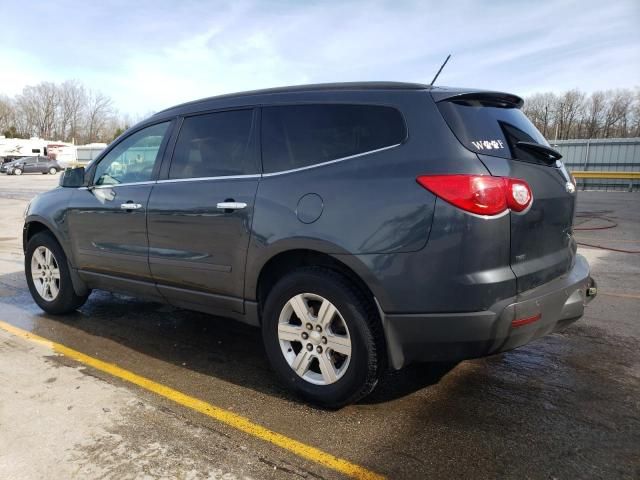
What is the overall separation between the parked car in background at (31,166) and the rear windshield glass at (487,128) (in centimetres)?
4921

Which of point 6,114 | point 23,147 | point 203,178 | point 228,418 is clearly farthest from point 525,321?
point 6,114

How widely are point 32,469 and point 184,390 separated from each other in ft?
3.31

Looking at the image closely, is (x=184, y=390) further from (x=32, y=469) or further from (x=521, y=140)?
(x=521, y=140)

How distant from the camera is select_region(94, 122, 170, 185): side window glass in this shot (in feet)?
13.4

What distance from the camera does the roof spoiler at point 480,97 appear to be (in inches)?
113

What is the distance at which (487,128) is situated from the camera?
2.86 meters

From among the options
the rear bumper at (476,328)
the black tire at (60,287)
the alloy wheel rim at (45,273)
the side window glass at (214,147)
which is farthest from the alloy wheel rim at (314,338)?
the alloy wheel rim at (45,273)

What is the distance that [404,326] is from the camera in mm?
2727

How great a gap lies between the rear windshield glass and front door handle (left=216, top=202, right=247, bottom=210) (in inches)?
53.1

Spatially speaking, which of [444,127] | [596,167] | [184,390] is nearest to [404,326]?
[444,127]

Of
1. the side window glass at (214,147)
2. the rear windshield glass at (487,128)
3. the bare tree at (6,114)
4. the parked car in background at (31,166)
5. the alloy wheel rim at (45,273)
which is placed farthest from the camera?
the bare tree at (6,114)

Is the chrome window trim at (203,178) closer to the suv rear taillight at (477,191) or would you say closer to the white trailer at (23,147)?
the suv rear taillight at (477,191)

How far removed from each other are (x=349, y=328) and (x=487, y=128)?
4.44 ft

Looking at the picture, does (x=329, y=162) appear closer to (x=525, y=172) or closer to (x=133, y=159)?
(x=525, y=172)
